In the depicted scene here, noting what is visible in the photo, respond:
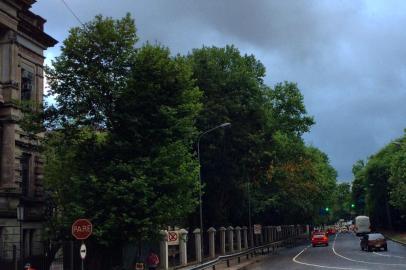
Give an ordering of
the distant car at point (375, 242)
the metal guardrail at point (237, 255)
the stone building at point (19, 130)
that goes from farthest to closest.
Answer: the distant car at point (375, 242), the stone building at point (19, 130), the metal guardrail at point (237, 255)

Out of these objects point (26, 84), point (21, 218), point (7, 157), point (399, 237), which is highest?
point (26, 84)

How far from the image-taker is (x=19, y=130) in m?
31.8

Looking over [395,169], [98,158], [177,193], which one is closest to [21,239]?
[98,158]

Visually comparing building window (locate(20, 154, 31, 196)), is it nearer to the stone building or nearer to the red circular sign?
the stone building

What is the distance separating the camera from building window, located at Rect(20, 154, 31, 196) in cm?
3278

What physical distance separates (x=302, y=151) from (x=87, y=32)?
127 ft

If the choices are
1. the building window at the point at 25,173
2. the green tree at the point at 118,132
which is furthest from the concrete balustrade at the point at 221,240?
the building window at the point at 25,173

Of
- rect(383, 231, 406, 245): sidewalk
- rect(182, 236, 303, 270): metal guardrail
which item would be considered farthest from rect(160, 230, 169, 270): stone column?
rect(383, 231, 406, 245): sidewalk

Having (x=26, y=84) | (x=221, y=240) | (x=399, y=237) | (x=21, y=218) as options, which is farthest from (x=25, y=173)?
(x=399, y=237)

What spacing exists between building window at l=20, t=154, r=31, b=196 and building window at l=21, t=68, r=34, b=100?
3.43 m

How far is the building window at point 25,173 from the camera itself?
32.8m

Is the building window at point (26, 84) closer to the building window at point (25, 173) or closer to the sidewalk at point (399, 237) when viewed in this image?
the building window at point (25, 173)

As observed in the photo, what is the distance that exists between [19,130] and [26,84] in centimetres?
319

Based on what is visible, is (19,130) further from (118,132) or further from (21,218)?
(118,132)
